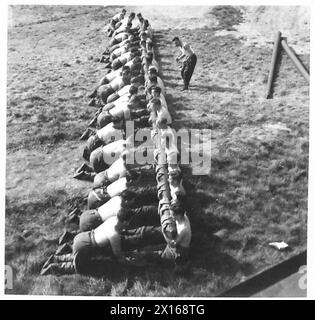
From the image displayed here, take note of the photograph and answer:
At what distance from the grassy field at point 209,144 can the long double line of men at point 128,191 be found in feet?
1.13

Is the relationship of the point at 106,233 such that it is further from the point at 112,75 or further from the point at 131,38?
the point at 131,38

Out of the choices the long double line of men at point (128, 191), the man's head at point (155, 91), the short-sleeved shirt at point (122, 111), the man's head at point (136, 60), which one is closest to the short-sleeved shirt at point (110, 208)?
the long double line of men at point (128, 191)

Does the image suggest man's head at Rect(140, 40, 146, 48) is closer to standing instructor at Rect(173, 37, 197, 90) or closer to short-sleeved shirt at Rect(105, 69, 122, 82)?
standing instructor at Rect(173, 37, 197, 90)

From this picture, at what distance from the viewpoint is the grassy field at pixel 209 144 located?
928 centimetres

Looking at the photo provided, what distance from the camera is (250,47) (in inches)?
636

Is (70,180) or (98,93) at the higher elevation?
(98,93)

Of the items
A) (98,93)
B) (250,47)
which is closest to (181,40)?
(250,47)

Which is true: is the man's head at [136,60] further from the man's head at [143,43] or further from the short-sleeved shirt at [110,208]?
the short-sleeved shirt at [110,208]

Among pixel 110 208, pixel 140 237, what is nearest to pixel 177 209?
pixel 140 237

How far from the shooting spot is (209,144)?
1247 cm

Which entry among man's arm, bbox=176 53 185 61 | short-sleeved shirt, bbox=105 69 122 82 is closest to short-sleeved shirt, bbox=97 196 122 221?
short-sleeved shirt, bbox=105 69 122 82
